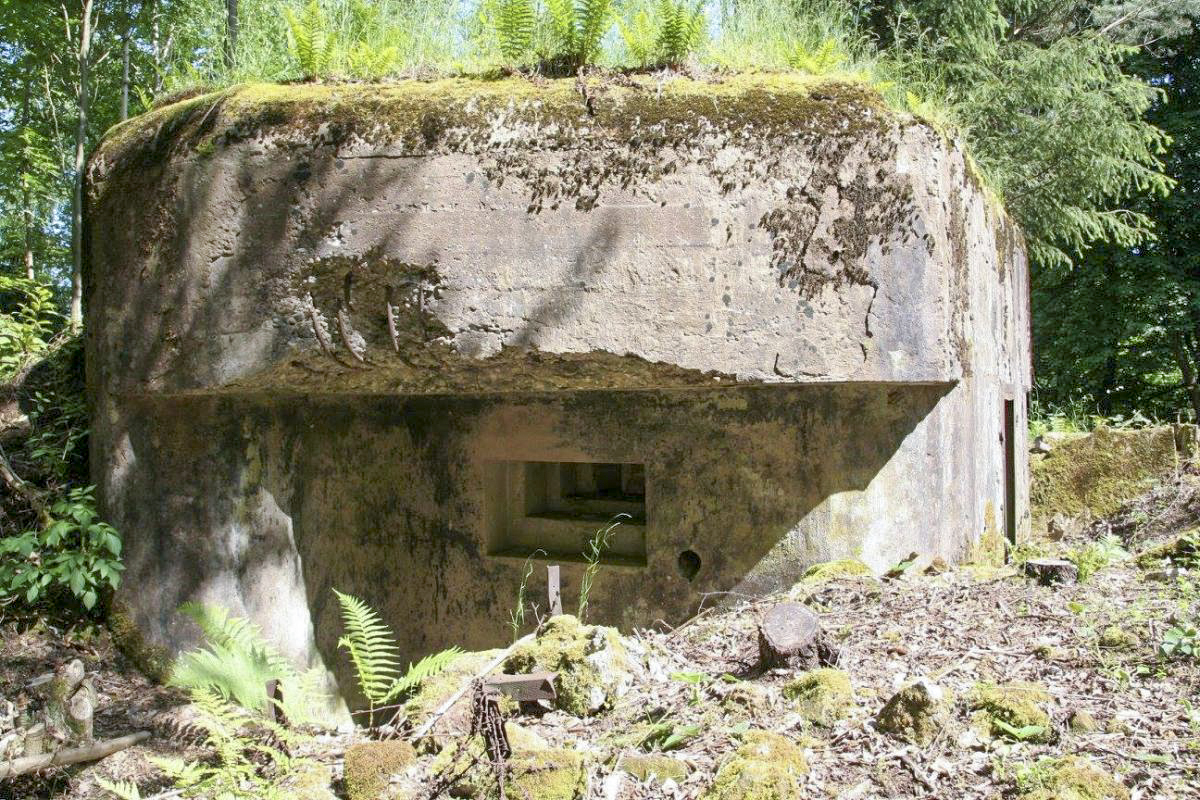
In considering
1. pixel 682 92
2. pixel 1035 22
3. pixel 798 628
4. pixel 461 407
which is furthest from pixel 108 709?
pixel 1035 22

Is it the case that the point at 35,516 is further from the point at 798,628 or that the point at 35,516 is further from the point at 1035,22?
the point at 1035,22

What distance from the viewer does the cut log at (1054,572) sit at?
4062 millimetres

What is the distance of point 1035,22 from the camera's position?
1230 cm

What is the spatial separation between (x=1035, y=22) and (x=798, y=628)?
11946 mm

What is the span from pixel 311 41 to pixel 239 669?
287cm

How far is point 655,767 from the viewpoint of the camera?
269 cm

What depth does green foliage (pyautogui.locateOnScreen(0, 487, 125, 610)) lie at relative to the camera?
4.22 metres

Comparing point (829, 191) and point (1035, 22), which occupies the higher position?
point (1035, 22)

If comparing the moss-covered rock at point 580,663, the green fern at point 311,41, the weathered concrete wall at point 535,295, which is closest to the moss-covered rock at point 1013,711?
the moss-covered rock at point 580,663

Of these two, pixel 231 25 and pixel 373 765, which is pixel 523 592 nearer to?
pixel 373 765

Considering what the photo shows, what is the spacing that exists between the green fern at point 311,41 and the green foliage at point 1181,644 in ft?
13.9

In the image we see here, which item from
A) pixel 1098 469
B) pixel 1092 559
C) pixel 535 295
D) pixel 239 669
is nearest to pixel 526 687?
pixel 239 669

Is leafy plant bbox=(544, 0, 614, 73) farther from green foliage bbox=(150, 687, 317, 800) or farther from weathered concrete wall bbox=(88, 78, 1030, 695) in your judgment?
green foliage bbox=(150, 687, 317, 800)

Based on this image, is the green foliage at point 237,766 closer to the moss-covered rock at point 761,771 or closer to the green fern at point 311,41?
the moss-covered rock at point 761,771
